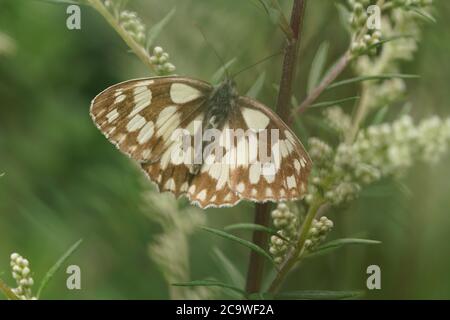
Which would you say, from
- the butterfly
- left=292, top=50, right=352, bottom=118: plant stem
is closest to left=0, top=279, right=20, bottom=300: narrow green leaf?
the butterfly

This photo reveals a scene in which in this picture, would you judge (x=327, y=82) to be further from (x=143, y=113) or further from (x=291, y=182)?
(x=143, y=113)

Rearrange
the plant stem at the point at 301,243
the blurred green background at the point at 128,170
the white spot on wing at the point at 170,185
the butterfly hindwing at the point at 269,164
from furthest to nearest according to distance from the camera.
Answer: the blurred green background at the point at 128,170 → the white spot on wing at the point at 170,185 → the butterfly hindwing at the point at 269,164 → the plant stem at the point at 301,243

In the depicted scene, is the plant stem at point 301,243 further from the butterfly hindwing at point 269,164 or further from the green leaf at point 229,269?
the green leaf at point 229,269

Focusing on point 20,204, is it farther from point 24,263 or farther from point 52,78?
point 24,263

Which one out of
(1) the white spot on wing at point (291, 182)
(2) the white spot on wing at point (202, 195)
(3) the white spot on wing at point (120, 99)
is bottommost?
(2) the white spot on wing at point (202, 195)

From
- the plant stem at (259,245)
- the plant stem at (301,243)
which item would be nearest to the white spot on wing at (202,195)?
the plant stem at (259,245)

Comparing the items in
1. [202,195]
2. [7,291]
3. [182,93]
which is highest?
[182,93]

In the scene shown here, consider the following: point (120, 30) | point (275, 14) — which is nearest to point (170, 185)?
point (120, 30)

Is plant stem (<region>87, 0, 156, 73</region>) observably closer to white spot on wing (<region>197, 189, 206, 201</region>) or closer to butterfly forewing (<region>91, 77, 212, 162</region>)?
butterfly forewing (<region>91, 77, 212, 162</region>)
